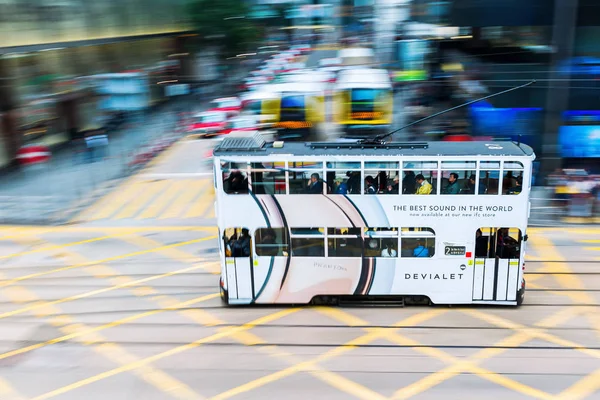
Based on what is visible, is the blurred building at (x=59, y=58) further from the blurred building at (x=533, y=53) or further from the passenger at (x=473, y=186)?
the passenger at (x=473, y=186)

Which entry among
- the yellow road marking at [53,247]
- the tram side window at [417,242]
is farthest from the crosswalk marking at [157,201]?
the tram side window at [417,242]

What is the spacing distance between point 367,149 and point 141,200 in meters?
8.89

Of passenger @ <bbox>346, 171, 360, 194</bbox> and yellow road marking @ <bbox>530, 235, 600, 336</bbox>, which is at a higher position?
passenger @ <bbox>346, 171, 360, 194</bbox>

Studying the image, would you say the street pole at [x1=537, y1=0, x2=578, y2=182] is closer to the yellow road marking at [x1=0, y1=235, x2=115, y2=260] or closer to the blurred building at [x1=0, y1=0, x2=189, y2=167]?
the yellow road marking at [x1=0, y1=235, x2=115, y2=260]

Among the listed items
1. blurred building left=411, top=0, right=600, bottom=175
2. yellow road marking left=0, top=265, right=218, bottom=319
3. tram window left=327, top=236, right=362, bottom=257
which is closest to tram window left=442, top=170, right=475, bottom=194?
tram window left=327, top=236, right=362, bottom=257

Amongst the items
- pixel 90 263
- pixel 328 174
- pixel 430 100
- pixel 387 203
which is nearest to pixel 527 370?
pixel 387 203

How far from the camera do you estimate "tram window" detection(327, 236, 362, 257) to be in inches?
Answer: 405

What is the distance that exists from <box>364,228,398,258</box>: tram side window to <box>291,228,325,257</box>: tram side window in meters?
0.79

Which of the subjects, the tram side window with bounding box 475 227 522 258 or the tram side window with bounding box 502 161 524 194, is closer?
the tram side window with bounding box 502 161 524 194

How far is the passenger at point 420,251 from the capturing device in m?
10.3

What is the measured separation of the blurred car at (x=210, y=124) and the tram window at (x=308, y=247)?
41.0ft

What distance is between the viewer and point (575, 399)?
8.11 metres

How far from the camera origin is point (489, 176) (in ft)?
32.1

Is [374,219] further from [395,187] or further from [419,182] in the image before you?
[419,182]
